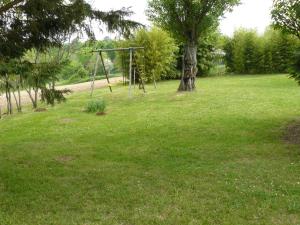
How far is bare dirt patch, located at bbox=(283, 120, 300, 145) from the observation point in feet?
28.3

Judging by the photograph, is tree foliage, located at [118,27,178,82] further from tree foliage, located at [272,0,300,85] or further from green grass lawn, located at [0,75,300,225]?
tree foliage, located at [272,0,300,85]

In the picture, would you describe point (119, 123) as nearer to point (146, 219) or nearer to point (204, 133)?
point (204, 133)

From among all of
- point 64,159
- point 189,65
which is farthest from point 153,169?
A: point 189,65

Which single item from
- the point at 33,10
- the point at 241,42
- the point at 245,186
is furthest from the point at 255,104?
the point at 241,42

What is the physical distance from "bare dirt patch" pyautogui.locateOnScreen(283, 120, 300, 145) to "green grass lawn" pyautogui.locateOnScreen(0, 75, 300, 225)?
0.66ft

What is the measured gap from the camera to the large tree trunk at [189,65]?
18.5 m

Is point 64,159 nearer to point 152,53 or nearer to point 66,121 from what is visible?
point 66,121

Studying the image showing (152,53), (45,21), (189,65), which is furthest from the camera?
(152,53)

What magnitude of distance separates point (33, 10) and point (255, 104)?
930 centimetres

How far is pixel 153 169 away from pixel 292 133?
3.79m

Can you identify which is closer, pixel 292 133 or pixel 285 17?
pixel 292 133

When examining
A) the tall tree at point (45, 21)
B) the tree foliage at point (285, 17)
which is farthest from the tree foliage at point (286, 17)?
the tall tree at point (45, 21)

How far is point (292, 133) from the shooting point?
9.23 meters

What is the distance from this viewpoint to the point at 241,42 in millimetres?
32156
